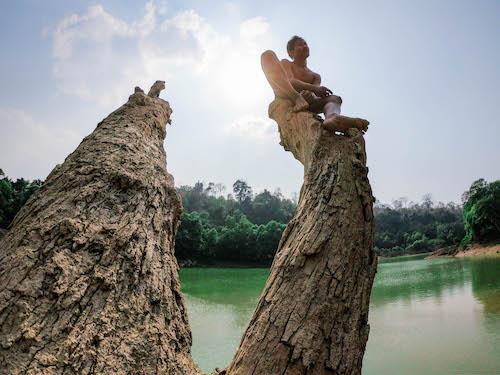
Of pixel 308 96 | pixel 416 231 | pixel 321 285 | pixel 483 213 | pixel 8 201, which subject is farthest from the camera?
pixel 416 231

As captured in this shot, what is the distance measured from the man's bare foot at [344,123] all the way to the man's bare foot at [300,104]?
1.23 feet

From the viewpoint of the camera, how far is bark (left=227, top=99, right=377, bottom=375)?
106 cm

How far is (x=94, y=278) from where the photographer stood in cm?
105

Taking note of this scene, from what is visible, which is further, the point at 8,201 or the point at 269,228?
the point at 269,228

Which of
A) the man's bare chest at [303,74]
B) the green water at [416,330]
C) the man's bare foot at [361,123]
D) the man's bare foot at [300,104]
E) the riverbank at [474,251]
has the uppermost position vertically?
the man's bare chest at [303,74]

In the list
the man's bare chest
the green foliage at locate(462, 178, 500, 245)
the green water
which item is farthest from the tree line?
the man's bare chest

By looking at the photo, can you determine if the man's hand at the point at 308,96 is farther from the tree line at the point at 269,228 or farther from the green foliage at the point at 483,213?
the green foliage at the point at 483,213

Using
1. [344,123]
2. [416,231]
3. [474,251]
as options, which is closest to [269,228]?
[474,251]

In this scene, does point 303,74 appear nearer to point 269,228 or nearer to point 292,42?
point 292,42

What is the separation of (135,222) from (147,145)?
37.9 inches

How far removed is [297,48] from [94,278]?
7.15 ft

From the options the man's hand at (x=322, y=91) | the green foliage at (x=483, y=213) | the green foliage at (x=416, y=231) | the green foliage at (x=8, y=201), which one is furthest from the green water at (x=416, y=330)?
the green foliage at (x=416, y=231)

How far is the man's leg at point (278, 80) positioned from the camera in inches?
87.2

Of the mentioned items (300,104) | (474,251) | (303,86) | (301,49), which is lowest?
(474,251)
